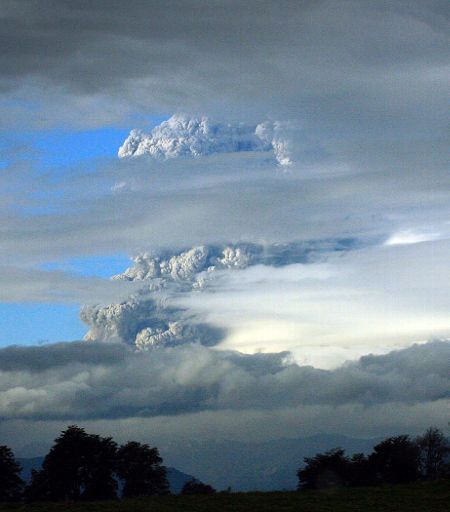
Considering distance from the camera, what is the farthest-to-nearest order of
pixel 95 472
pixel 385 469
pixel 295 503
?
pixel 385 469 → pixel 95 472 → pixel 295 503

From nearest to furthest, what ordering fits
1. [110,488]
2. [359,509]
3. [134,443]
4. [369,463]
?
[359,509], [110,488], [134,443], [369,463]

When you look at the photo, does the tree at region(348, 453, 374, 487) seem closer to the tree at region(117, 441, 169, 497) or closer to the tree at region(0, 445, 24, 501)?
the tree at region(117, 441, 169, 497)

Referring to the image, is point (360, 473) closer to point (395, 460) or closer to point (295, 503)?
point (395, 460)

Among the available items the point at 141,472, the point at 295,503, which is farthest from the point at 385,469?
the point at 295,503

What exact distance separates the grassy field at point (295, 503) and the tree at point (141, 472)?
3378 inches

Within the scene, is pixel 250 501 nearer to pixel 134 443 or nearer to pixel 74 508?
pixel 74 508

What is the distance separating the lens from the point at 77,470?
152 metres

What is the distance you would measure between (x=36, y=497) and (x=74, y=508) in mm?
79934

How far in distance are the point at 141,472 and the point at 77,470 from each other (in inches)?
771

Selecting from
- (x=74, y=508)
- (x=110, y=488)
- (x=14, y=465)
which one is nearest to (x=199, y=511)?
(x=74, y=508)

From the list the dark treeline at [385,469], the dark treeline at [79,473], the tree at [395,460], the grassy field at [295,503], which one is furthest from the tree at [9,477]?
the grassy field at [295,503]

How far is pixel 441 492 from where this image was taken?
80.9m

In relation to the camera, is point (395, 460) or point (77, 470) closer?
point (77, 470)

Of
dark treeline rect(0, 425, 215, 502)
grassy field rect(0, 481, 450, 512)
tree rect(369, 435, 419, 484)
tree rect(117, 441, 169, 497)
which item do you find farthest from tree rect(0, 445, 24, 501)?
grassy field rect(0, 481, 450, 512)
